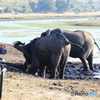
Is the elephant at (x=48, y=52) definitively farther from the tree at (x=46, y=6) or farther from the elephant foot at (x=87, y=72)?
the tree at (x=46, y=6)

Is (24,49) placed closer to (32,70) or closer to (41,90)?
(32,70)

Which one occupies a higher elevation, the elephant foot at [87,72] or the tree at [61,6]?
the elephant foot at [87,72]

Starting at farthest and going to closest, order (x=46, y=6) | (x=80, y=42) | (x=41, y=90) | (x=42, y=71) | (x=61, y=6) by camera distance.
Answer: (x=61, y=6)
(x=46, y=6)
(x=80, y=42)
(x=42, y=71)
(x=41, y=90)

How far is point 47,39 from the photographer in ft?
49.4

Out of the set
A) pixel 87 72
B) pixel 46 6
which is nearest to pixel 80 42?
pixel 87 72

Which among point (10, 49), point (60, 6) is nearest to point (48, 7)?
point (60, 6)

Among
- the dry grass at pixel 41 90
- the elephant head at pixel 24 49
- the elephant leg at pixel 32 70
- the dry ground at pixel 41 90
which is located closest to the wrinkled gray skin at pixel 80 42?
the elephant head at pixel 24 49

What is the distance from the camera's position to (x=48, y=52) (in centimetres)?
1527

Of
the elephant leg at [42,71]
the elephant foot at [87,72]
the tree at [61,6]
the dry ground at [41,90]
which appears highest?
the dry ground at [41,90]

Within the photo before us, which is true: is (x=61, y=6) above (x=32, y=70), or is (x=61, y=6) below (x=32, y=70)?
below

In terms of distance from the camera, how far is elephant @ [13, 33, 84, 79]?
14867mm

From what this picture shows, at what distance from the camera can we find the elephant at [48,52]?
48.8 ft

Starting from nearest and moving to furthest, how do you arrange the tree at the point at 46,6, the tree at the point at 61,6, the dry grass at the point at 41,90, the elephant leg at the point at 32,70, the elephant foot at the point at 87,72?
the dry grass at the point at 41,90
the elephant leg at the point at 32,70
the elephant foot at the point at 87,72
the tree at the point at 46,6
the tree at the point at 61,6

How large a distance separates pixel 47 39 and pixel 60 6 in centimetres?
12872
